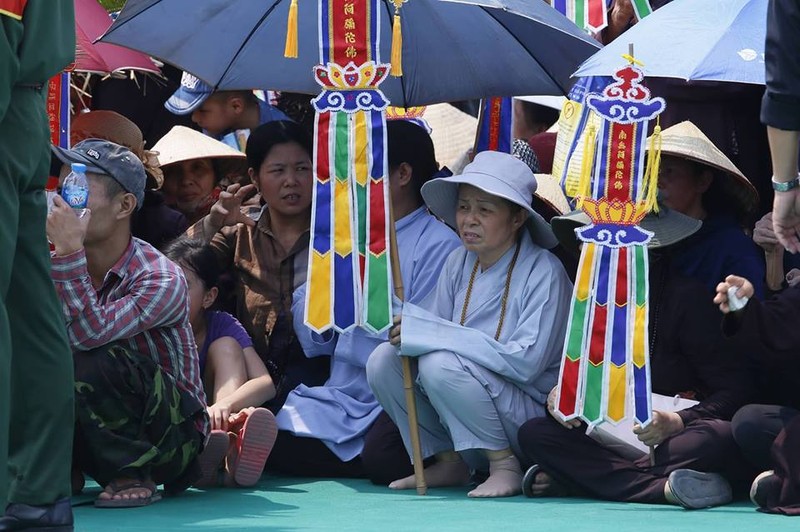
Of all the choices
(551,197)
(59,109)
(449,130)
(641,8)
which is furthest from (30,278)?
(449,130)

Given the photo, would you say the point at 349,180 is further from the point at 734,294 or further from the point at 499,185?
the point at 734,294

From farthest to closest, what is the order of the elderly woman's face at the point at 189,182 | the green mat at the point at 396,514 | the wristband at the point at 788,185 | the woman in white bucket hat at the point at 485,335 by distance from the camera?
the elderly woman's face at the point at 189,182, the woman in white bucket hat at the point at 485,335, the green mat at the point at 396,514, the wristband at the point at 788,185

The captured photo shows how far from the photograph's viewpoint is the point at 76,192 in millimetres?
4836

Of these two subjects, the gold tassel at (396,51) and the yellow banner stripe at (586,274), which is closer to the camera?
the yellow banner stripe at (586,274)

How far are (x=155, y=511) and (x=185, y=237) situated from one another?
1.57m

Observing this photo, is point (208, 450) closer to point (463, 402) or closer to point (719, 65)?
point (463, 402)

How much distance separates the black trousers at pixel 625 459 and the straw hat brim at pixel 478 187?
749mm

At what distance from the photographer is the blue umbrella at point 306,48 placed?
6.44 m

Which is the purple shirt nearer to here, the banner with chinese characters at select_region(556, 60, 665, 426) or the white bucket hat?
the white bucket hat

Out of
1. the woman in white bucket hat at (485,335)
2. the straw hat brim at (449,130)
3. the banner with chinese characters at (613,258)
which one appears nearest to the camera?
the banner with chinese characters at (613,258)

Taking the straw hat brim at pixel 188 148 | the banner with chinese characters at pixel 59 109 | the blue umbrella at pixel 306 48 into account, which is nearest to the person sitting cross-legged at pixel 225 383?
the banner with chinese characters at pixel 59 109

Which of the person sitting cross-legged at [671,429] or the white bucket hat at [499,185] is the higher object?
the white bucket hat at [499,185]

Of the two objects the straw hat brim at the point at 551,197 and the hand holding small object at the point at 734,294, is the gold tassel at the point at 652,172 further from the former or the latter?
the straw hat brim at the point at 551,197

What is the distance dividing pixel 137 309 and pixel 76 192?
0.51 meters
